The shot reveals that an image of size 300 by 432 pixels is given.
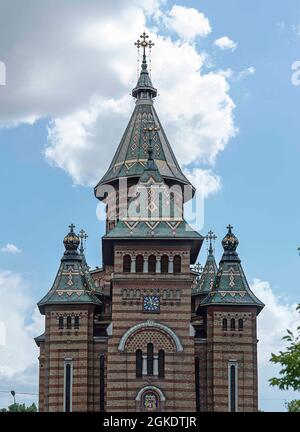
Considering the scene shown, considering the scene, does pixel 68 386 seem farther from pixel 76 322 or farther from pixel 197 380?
pixel 197 380

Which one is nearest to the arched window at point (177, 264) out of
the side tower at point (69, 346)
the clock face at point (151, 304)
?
the clock face at point (151, 304)

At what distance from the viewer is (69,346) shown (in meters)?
57.8

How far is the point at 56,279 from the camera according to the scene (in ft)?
200

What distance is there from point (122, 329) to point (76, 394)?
4.71 m

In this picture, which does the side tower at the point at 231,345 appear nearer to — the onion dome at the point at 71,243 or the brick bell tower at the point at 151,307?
the brick bell tower at the point at 151,307

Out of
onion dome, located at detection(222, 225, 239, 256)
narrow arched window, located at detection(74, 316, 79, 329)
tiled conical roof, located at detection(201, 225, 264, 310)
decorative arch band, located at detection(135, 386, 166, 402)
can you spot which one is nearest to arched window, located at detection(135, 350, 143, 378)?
decorative arch band, located at detection(135, 386, 166, 402)

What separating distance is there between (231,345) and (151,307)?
528 centimetres

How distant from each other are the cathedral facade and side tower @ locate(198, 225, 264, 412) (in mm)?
58

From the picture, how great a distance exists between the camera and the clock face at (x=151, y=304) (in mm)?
56750

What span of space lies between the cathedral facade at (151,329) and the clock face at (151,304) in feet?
0.19

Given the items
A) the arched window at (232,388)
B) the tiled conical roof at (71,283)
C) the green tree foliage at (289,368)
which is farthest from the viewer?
the tiled conical roof at (71,283)
